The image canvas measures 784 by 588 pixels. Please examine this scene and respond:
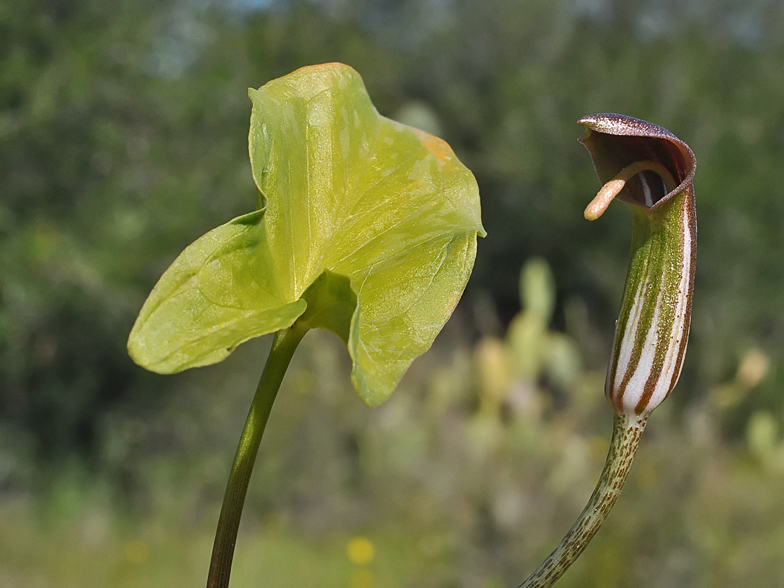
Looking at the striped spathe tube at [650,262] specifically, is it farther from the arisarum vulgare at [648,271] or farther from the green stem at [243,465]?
the green stem at [243,465]

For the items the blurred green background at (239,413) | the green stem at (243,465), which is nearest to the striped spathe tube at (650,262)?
the green stem at (243,465)

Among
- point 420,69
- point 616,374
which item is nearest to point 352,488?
point 616,374

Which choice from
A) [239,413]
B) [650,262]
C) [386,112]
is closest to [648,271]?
[650,262]

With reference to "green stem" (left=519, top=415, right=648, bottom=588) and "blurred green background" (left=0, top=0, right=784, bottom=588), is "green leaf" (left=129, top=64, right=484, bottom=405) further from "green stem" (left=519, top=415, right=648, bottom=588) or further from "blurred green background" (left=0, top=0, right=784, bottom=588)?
"blurred green background" (left=0, top=0, right=784, bottom=588)

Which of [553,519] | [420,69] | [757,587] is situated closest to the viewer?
[757,587]

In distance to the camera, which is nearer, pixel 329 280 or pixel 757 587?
pixel 329 280

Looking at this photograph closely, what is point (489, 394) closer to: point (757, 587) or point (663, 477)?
point (663, 477)
